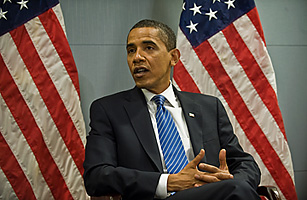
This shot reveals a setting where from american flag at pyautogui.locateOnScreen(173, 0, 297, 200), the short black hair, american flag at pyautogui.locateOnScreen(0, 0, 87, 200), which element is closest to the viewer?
the short black hair

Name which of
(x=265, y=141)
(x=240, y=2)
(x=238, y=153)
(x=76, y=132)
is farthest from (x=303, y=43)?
(x=76, y=132)

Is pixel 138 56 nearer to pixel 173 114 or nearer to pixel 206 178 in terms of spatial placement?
pixel 173 114

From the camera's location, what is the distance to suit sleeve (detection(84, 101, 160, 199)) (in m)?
Answer: 1.70

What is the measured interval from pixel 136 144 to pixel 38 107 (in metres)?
0.97

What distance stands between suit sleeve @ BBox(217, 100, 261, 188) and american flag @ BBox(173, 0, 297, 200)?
0.59m

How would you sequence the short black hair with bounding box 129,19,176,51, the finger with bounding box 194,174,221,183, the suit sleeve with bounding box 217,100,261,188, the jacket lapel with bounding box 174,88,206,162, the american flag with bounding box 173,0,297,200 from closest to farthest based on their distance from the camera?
the finger with bounding box 194,174,221,183 < the suit sleeve with bounding box 217,100,261,188 < the jacket lapel with bounding box 174,88,206,162 < the short black hair with bounding box 129,19,176,51 < the american flag with bounding box 173,0,297,200

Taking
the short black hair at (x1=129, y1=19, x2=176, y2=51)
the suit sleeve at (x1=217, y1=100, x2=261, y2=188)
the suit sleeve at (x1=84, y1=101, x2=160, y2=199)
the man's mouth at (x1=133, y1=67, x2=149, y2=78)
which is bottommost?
the suit sleeve at (x1=217, y1=100, x2=261, y2=188)

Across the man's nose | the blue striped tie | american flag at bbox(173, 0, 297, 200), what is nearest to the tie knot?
the blue striped tie

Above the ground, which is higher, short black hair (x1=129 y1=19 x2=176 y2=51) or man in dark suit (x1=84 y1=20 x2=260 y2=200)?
short black hair (x1=129 y1=19 x2=176 y2=51)

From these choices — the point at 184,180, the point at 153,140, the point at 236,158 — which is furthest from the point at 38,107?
the point at 236,158

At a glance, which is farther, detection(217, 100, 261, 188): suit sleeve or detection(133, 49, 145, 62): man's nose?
detection(133, 49, 145, 62): man's nose

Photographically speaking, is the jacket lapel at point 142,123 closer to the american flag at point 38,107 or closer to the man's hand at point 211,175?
the man's hand at point 211,175

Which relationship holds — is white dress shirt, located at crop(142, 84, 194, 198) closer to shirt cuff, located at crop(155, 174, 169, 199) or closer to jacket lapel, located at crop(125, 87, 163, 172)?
jacket lapel, located at crop(125, 87, 163, 172)

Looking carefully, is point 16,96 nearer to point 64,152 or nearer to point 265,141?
point 64,152
